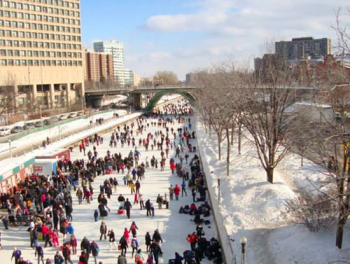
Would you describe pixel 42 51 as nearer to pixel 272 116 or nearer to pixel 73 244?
pixel 272 116

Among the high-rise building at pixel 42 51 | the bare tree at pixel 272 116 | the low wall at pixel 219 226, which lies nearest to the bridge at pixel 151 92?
the high-rise building at pixel 42 51

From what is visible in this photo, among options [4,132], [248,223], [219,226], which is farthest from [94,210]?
[4,132]

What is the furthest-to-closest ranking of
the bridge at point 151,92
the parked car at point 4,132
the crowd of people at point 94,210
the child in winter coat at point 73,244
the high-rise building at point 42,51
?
the bridge at point 151,92 → the high-rise building at point 42,51 → the parked car at point 4,132 → the child in winter coat at point 73,244 → the crowd of people at point 94,210

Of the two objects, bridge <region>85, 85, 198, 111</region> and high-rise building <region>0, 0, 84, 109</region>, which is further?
bridge <region>85, 85, 198, 111</region>

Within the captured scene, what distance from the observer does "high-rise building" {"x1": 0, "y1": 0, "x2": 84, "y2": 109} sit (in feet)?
243

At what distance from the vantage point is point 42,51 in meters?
81.4

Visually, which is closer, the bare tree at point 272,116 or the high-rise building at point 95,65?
the bare tree at point 272,116

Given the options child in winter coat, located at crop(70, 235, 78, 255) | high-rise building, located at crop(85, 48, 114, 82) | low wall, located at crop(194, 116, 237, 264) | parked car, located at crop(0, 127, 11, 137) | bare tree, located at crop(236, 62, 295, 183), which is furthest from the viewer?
high-rise building, located at crop(85, 48, 114, 82)

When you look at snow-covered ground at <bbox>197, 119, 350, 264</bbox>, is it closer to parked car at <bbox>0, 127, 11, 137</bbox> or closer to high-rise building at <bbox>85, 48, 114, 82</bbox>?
parked car at <bbox>0, 127, 11, 137</bbox>

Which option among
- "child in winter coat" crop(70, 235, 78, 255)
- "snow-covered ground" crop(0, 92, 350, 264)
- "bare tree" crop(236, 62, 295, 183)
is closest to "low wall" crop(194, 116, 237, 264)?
"snow-covered ground" crop(0, 92, 350, 264)

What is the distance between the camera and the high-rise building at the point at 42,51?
243ft

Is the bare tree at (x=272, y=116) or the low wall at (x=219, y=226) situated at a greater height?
the bare tree at (x=272, y=116)

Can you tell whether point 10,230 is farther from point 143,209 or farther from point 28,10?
point 28,10

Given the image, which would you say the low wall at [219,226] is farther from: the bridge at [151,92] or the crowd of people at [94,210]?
the bridge at [151,92]
